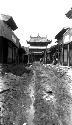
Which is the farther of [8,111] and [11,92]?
[11,92]

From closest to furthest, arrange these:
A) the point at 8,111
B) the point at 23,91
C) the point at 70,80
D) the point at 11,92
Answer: the point at 8,111
the point at 11,92
the point at 23,91
the point at 70,80

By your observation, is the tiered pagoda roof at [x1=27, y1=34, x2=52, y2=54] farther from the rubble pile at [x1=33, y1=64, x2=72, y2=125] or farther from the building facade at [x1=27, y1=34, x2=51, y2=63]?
the rubble pile at [x1=33, y1=64, x2=72, y2=125]

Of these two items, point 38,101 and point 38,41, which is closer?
point 38,101

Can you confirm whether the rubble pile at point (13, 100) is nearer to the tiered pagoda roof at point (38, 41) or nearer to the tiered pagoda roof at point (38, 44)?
the tiered pagoda roof at point (38, 44)

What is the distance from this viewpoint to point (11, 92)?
14695mm

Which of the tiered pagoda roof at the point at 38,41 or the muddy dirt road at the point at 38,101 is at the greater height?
the tiered pagoda roof at the point at 38,41

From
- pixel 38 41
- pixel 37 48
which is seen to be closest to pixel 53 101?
pixel 37 48

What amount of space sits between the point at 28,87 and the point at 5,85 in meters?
3.24

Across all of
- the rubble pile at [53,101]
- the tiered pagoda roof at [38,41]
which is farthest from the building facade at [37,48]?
the rubble pile at [53,101]

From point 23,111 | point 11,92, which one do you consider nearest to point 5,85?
point 11,92

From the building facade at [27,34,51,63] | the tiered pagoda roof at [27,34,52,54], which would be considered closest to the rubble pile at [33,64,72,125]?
the building facade at [27,34,51,63]

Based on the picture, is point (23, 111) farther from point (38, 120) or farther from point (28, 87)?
point (28, 87)

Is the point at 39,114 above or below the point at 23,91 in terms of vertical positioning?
below

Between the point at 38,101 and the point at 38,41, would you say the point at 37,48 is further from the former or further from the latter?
the point at 38,101
